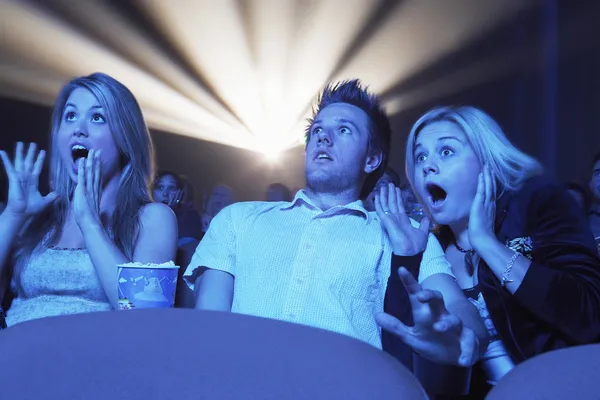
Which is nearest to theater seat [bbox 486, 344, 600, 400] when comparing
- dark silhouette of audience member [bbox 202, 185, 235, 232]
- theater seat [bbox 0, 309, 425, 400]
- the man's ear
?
theater seat [bbox 0, 309, 425, 400]

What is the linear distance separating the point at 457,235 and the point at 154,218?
0.71 meters

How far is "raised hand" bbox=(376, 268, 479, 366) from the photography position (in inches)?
31.3

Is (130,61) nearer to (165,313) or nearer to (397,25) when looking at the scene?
(397,25)

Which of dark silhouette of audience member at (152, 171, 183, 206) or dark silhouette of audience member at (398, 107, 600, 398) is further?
dark silhouette of audience member at (152, 171, 183, 206)

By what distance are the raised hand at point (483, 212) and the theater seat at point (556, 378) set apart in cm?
93

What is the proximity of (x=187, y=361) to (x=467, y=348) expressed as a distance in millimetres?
720

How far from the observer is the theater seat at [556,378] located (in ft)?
0.92

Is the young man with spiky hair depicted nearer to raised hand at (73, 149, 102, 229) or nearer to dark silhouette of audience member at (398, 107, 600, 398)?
dark silhouette of audience member at (398, 107, 600, 398)

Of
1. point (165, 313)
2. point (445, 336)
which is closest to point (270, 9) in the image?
point (445, 336)

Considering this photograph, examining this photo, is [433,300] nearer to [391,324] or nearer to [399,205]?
[391,324]

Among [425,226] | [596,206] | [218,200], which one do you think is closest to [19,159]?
[425,226]

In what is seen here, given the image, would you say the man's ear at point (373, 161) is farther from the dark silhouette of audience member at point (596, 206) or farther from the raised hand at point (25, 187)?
the dark silhouette of audience member at point (596, 206)

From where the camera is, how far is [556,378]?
294 millimetres

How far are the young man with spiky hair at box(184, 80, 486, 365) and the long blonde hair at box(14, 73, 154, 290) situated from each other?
0.59 feet
